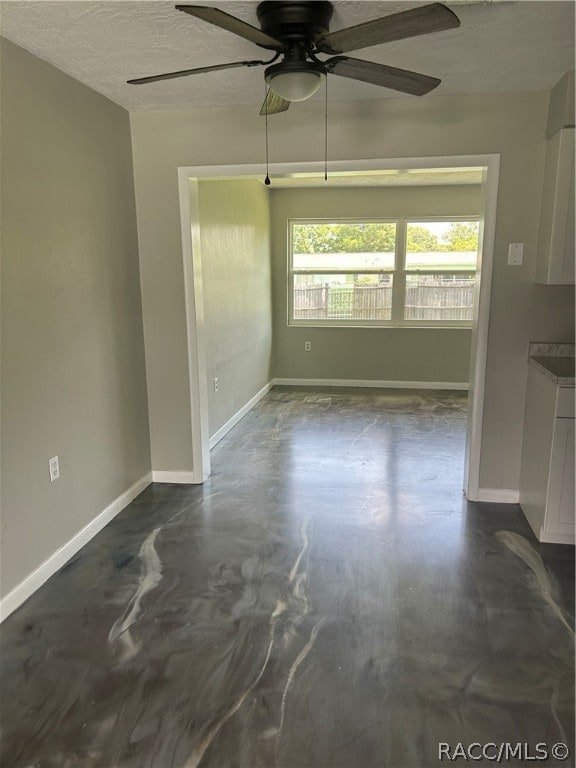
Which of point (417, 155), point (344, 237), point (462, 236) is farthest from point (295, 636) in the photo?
point (462, 236)

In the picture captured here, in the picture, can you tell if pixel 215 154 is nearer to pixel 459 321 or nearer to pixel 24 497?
pixel 24 497

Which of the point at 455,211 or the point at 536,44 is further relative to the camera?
A: the point at 455,211

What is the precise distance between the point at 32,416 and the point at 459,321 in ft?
17.3

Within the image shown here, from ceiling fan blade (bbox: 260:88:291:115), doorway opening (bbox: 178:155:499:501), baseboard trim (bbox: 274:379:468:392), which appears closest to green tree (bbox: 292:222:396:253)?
baseboard trim (bbox: 274:379:468:392)

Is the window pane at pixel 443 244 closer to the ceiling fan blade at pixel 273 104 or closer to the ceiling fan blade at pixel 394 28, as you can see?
the ceiling fan blade at pixel 273 104

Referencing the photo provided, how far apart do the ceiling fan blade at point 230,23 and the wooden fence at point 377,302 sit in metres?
4.77

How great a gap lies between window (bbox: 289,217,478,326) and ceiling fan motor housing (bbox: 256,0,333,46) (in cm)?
459

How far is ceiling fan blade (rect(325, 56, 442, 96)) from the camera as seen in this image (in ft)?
6.16

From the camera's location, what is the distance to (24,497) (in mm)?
2305

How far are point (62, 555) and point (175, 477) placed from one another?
1.10 meters

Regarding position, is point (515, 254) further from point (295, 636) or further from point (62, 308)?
point (62, 308)

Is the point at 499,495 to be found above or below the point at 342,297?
below

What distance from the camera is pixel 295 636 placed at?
206cm

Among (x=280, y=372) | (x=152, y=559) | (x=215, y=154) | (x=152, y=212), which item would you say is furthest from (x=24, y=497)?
(x=280, y=372)
